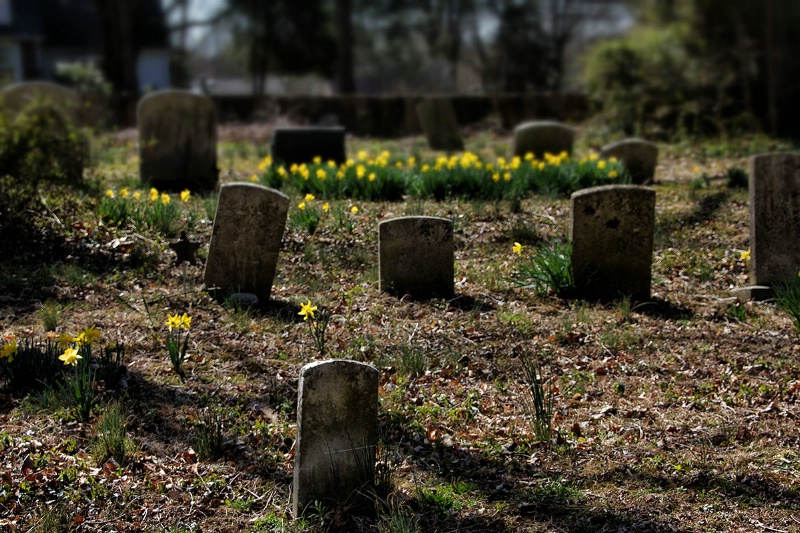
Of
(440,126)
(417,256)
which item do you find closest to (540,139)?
(440,126)

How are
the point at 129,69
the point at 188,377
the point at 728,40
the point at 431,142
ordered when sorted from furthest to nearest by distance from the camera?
the point at 129,69 → the point at 728,40 → the point at 431,142 → the point at 188,377

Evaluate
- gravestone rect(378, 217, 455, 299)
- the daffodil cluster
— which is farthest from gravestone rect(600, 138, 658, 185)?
gravestone rect(378, 217, 455, 299)

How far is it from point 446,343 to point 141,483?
2.47 metres

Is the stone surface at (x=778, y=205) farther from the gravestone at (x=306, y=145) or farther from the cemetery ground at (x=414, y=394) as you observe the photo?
the gravestone at (x=306, y=145)

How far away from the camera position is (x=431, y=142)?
1881cm

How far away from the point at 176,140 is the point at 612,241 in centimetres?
665

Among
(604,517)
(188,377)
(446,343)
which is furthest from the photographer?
(446,343)

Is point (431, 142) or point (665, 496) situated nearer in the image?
point (665, 496)

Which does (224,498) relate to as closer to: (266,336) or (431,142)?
(266,336)

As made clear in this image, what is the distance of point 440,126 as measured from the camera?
61.4 ft

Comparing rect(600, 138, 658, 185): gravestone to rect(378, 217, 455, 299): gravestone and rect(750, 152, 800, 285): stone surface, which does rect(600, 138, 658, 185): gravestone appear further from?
rect(378, 217, 455, 299): gravestone

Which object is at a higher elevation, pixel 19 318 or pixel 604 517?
pixel 19 318

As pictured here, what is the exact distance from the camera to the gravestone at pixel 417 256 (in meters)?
7.63

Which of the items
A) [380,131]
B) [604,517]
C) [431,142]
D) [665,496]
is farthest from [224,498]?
[380,131]
